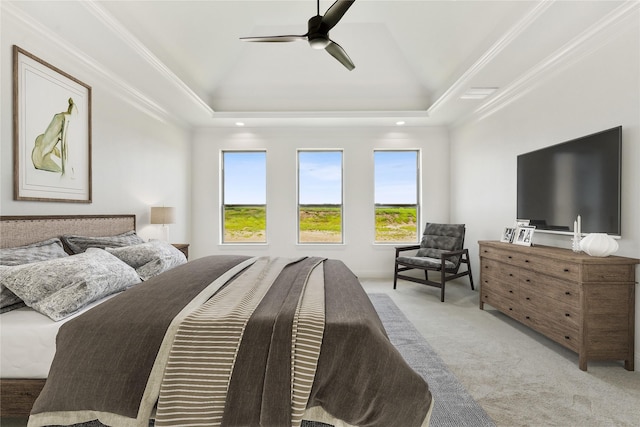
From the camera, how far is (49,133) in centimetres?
268

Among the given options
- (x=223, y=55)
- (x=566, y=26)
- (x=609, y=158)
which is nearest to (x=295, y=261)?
(x=609, y=158)

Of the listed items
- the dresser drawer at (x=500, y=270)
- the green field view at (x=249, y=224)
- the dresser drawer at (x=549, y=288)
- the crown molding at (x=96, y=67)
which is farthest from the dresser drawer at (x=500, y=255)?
the crown molding at (x=96, y=67)

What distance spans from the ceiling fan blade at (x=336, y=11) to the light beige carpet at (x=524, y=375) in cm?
289

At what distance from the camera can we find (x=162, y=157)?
4.60m

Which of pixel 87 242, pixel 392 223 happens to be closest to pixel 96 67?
pixel 87 242

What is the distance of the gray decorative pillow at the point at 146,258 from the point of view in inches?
102

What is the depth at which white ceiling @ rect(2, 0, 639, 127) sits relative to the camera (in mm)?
2596

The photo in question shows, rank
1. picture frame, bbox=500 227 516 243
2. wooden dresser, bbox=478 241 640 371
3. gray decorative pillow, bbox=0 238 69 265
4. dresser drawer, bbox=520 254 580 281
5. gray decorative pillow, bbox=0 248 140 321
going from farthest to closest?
picture frame, bbox=500 227 516 243, dresser drawer, bbox=520 254 580 281, wooden dresser, bbox=478 241 640 371, gray decorative pillow, bbox=0 238 69 265, gray decorative pillow, bbox=0 248 140 321

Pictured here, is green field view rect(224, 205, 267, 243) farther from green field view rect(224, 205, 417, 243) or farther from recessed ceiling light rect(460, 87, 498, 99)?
recessed ceiling light rect(460, 87, 498, 99)

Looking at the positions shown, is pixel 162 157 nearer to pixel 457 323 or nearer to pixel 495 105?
pixel 457 323

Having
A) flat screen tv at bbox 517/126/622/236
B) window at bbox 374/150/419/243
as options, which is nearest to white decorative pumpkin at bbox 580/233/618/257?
flat screen tv at bbox 517/126/622/236

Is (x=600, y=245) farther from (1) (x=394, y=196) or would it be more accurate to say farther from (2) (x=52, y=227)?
(2) (x=52, y=227)

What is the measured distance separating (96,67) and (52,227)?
5.84 feet

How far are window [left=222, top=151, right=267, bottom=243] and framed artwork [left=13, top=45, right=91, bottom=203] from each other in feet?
8.94
